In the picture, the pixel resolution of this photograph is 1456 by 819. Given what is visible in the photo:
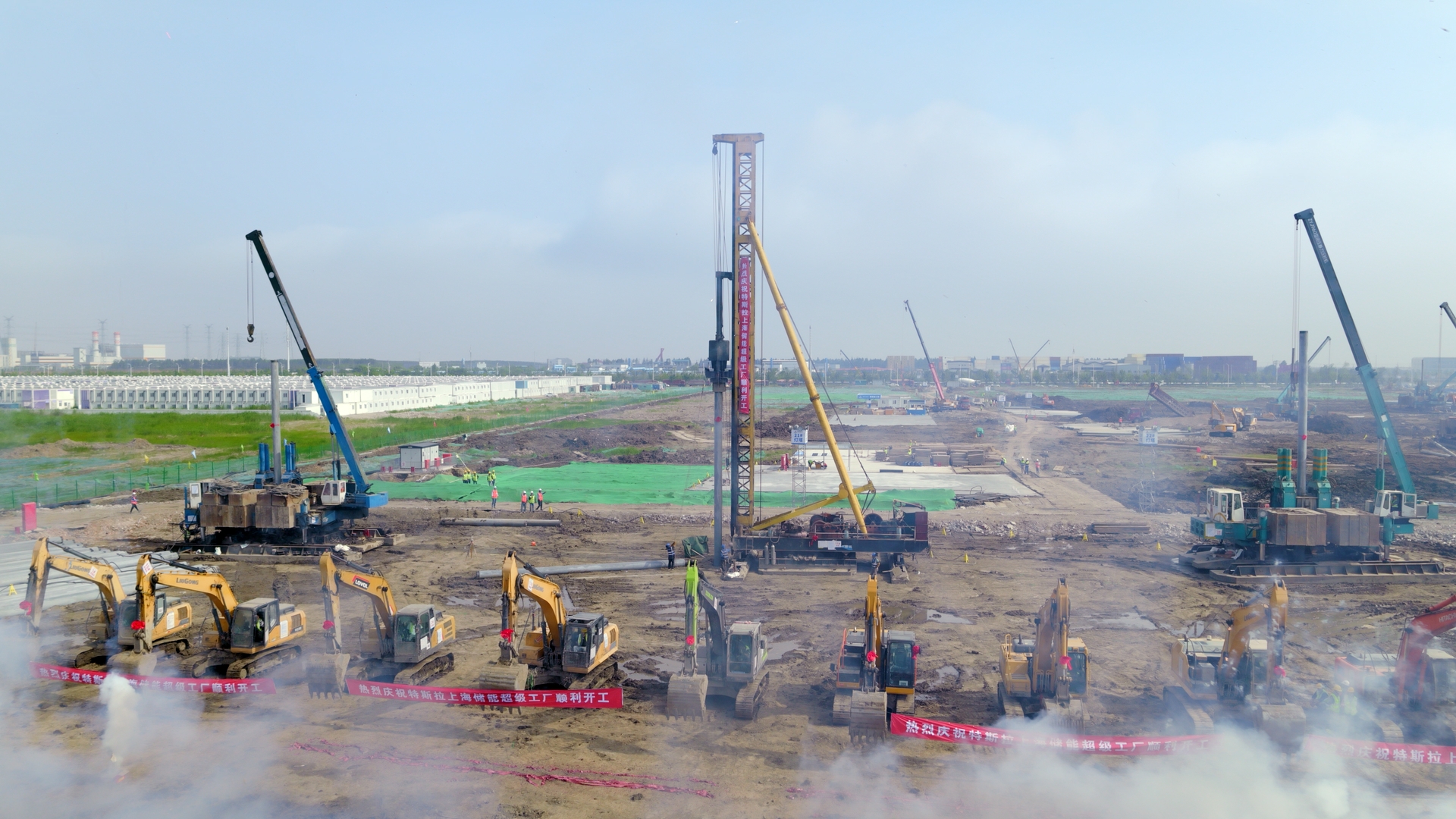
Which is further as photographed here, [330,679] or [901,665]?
[330,679]

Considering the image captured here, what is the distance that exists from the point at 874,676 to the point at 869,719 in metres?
0.88

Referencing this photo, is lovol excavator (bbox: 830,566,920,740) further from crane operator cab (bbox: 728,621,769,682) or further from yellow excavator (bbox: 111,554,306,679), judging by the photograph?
yellow excavator (bbox: 111,554,306,679)

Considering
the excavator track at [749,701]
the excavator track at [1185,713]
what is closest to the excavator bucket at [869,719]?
the excavator track at [749,701]

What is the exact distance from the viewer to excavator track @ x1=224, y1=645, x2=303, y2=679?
1859 centimetres

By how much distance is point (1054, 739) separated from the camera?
14969 millimetres

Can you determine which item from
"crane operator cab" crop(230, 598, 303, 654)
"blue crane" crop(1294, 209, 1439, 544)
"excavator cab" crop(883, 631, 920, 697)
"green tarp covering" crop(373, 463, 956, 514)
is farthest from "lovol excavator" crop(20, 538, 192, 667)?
"blue crane" crop(1294, 209, 1439, 544)

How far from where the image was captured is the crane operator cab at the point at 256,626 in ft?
61.8

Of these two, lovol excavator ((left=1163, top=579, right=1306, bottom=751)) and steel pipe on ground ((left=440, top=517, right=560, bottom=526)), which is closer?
lovol excavator ((left=1163, top=579, right=1306, bottom=751))

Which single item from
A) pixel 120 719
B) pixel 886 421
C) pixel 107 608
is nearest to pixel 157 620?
pixel 107 608

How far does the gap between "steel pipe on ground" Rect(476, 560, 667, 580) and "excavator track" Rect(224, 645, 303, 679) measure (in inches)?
366

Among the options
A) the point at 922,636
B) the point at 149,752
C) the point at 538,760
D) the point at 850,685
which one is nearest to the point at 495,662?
the point at 538,760

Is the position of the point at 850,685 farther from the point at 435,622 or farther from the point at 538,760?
the point at 435,622

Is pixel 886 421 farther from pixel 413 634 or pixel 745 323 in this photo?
pixel 413 634

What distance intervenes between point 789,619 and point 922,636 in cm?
369
